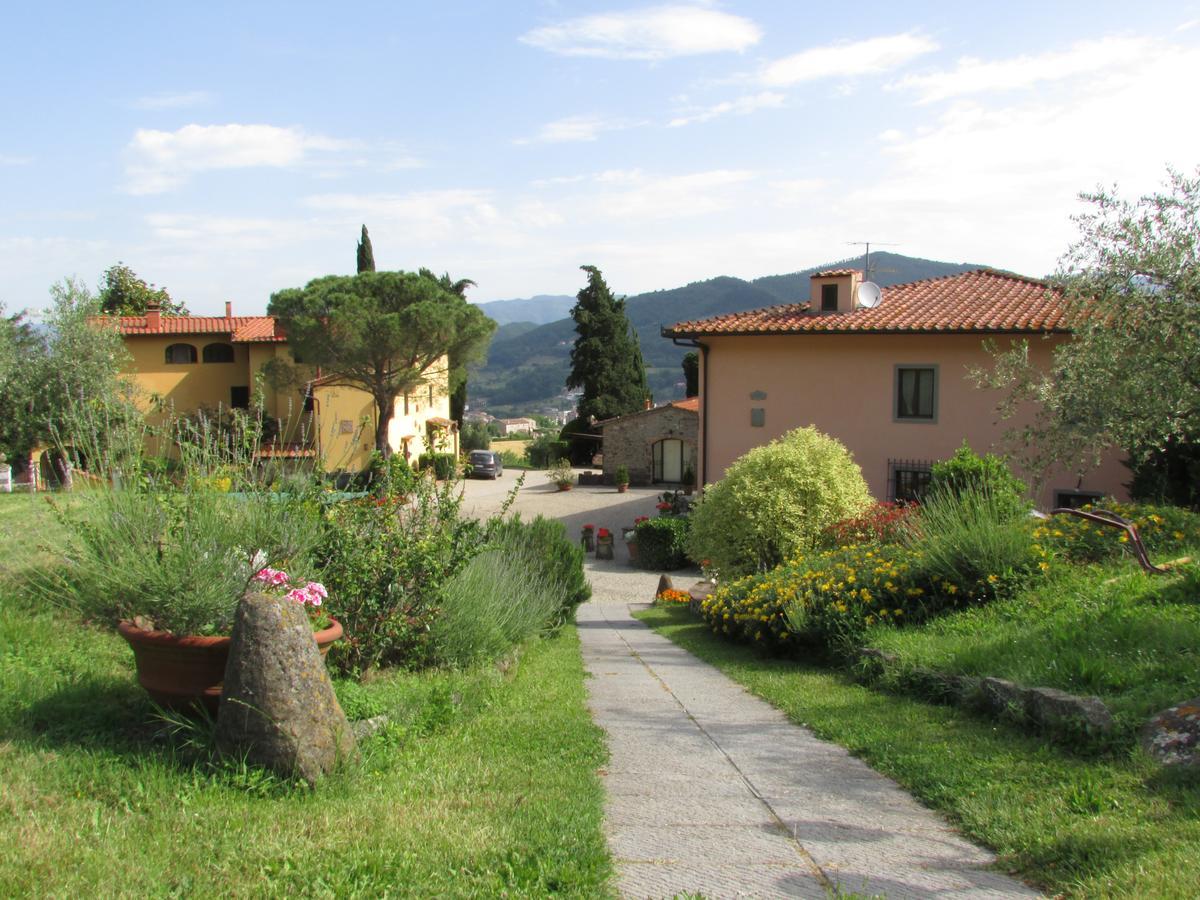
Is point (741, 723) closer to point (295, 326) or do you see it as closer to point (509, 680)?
point (509, 680)

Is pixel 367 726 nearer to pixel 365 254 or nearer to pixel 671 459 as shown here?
pixel 671 459

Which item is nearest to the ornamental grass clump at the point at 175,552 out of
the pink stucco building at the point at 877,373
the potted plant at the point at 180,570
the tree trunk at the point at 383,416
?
the potted plant at the point at 180,570

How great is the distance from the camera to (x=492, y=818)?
4.05 m

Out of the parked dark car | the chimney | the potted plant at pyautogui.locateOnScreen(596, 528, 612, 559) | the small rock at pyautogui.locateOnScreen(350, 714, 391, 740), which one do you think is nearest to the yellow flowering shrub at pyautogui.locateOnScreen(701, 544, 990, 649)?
the small rock at pyautogui.locateOnScreen(350, 714, 391, 740)

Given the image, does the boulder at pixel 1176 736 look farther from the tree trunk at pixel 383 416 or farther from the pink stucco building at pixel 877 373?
the tree trunk at pixel 383 416

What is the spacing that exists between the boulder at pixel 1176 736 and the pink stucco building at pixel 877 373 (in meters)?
17.2

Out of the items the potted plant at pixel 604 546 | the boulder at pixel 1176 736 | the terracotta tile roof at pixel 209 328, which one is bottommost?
the potted plant at pixel 604 546

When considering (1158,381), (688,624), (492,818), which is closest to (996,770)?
(492,818)

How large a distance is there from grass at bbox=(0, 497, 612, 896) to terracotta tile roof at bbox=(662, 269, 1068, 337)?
18113 millimetres

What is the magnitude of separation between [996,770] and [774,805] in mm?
1264

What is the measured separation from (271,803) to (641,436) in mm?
41352

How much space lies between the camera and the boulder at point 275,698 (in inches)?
163

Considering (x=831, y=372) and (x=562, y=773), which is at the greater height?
(x=831, y=372)

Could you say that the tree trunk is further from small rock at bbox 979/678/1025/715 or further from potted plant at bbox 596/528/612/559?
small rock at bbox 979/678/1025/715
